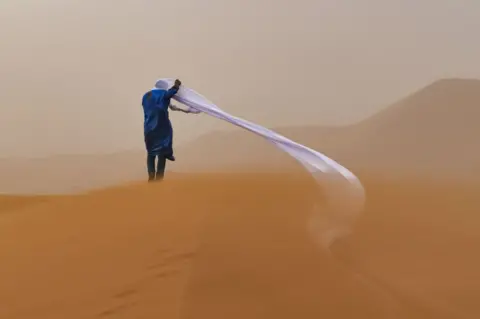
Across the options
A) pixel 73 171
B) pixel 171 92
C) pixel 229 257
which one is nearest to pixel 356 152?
pixel 171 92

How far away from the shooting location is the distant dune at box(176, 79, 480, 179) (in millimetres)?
4438

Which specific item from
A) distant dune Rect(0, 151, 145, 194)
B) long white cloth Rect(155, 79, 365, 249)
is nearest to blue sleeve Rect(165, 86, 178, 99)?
long white cloth Rect(155, 79, 365, 249)

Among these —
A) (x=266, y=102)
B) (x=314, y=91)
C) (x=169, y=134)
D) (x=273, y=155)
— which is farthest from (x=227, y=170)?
(x=169, y=134)

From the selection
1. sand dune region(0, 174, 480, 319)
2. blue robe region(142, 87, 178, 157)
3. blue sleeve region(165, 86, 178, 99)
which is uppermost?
blue sleeve region(165, 86, 178, 99)

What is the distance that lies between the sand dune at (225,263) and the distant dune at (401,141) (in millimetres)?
1915

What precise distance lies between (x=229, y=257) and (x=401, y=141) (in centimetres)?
340

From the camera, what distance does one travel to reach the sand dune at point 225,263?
149 centimetres

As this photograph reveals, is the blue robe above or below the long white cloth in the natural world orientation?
above

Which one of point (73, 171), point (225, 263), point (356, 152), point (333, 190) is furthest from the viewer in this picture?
point (73, 171)

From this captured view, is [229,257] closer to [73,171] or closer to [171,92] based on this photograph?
[171,92]

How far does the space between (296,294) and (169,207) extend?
1.01 meters

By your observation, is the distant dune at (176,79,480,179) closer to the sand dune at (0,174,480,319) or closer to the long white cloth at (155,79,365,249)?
the long white cloth at (155,79,365,249)

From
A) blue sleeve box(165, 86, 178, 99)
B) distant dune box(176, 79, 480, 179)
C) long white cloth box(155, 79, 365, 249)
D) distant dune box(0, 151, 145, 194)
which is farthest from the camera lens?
distant dune box(0, 151, 145, 194)

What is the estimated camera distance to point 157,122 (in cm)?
343
